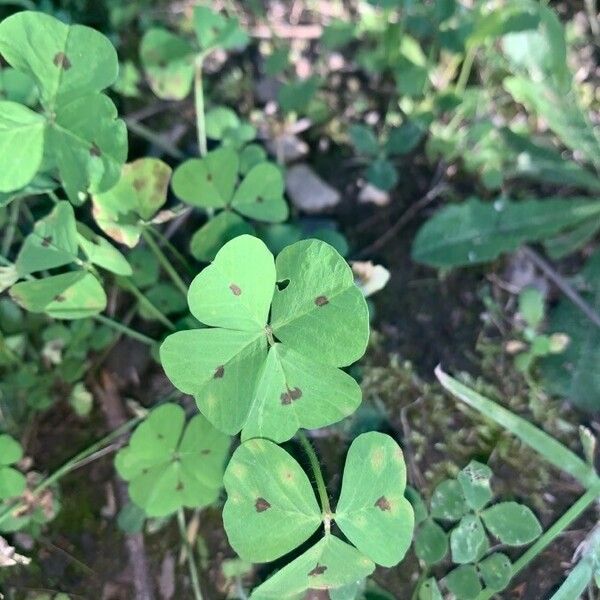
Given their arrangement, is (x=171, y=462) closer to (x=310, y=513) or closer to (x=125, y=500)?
(x=125, y=500)

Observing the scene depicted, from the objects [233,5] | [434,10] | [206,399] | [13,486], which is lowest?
[13,486]

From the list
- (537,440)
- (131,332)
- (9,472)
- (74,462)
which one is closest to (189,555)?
(74,462)

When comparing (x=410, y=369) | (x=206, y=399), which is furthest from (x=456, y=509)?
(x=206, y=399)

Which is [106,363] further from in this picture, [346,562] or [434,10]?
[434,10]

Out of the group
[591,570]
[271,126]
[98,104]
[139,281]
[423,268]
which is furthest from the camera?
[271,126]

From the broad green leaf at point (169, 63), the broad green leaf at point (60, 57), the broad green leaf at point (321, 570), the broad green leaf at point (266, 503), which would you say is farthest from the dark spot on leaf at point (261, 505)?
the broad green leaf at point (169, 63)

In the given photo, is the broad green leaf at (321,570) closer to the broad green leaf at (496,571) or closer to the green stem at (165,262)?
the broad green leaf at (496,571)

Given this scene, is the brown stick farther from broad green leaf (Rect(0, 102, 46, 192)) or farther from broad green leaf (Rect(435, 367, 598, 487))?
broad green leaf (Rect(435, 367, 598, 487))
